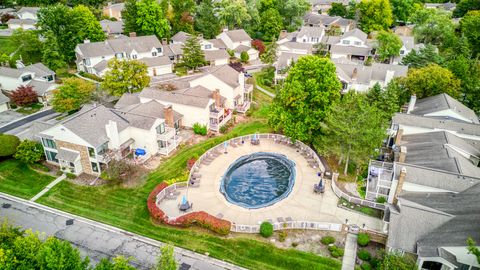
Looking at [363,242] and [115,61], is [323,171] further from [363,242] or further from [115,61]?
[115,61]

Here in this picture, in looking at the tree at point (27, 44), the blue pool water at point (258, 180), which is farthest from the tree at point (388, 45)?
the tree at point (27, 44)

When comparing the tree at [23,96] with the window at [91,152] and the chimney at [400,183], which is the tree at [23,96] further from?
the chimney at [400,183]

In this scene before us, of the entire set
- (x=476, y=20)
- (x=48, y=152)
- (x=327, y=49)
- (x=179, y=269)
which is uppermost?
(x=476, y=20)

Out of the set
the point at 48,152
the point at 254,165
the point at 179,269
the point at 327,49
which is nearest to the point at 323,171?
the point at 254,165

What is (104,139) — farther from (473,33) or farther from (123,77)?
(473,33)

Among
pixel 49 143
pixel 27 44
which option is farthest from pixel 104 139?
pixel 27 44
